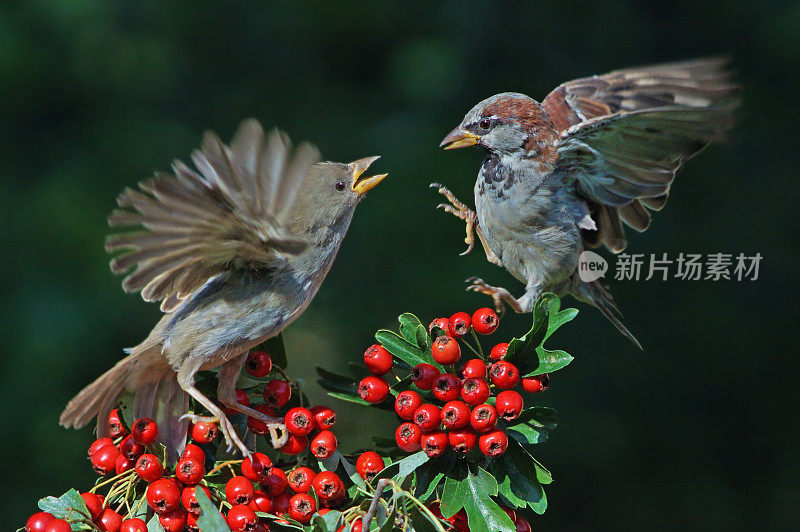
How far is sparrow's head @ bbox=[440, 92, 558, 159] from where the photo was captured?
1.76 m

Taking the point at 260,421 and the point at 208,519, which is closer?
the point at 208,519

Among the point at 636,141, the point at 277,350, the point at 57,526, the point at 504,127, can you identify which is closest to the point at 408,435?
the point at 277,350

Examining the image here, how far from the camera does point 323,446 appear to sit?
1.47m

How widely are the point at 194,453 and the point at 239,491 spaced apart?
10cm

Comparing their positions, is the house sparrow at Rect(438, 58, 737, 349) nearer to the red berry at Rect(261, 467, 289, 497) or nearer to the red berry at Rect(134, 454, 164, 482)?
the red berry at Rect(261, 467, 289, 497)

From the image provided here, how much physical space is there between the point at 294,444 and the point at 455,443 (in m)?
0.28

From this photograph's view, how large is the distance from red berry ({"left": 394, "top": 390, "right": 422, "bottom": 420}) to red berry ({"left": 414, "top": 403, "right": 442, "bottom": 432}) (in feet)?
0.03

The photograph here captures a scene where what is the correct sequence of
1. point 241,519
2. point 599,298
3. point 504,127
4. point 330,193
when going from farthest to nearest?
point 599,298 < point 504,127 < point 330,193 < point 241,519

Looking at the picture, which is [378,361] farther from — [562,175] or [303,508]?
[562,175]

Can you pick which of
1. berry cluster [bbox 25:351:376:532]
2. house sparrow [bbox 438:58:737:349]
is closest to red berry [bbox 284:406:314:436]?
berry cluster [bbox 25:351:376:532]

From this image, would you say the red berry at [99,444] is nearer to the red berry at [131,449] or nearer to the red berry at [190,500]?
the red berry at [131,449]

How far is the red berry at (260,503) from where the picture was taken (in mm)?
1435

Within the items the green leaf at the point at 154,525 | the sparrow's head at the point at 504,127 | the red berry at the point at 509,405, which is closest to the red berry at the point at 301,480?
the green leaf at the point at 154,525

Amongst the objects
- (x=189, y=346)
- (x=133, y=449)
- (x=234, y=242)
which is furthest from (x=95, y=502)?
(x=234, y=242)
